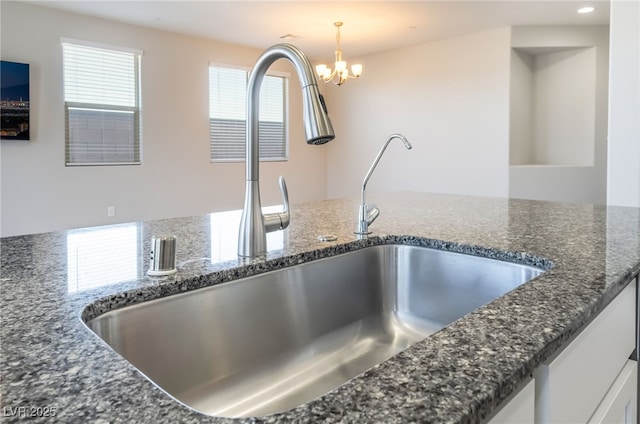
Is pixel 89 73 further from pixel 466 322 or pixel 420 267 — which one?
pixel 466 322

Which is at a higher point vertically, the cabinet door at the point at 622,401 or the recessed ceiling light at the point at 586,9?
the recessed ceiling light at the point at 586,9

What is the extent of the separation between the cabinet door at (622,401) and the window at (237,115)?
5169 millimetres

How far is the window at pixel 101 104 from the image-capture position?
193 inches

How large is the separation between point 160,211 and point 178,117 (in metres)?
1.23

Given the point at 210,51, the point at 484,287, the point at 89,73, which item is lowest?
the point at 484,287

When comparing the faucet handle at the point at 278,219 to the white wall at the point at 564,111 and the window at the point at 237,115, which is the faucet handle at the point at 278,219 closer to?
the window at the point at 237,115

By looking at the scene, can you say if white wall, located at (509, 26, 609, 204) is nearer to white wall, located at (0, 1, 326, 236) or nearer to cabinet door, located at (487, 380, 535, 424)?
white wall, located at (0, 1, 326, 236)

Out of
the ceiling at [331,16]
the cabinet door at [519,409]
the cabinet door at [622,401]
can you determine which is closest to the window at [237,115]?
the ceiling at [331,16]

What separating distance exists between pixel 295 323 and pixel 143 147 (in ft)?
16.4

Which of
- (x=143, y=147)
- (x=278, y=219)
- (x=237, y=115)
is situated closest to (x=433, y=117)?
(x=237, y=115)

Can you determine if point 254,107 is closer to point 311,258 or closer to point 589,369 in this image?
point 311,258

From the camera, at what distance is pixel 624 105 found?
3145 millimetres

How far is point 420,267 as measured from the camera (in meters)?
1.22

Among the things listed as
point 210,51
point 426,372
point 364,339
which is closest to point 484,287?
point 364,339
